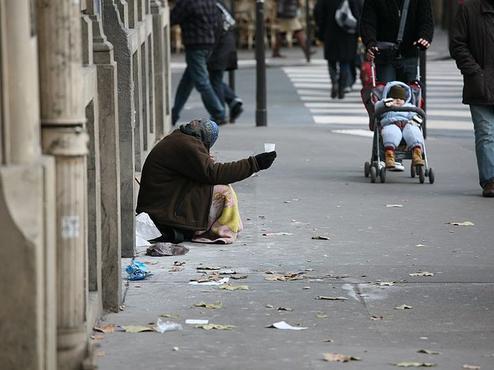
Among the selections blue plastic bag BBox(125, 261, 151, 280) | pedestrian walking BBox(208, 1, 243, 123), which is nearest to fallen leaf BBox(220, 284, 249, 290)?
blue plastic bag BBox(125, 261, 151, 280)

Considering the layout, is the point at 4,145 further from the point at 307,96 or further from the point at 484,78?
the point at 307,96

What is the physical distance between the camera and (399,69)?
13.5 metres

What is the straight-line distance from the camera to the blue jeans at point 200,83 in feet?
58.5

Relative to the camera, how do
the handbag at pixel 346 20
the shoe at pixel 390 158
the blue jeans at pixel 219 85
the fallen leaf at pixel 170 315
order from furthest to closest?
the handbag at pixel 346 20 < the blue jeans at pixel 219 85 < the shoe at pixel 390 158 < the fallen leaf at pixel 170 315

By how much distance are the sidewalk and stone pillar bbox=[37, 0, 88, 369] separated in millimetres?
882

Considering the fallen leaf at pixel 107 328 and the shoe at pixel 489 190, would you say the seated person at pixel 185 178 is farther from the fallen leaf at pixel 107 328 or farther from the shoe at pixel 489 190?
the shoe at pixel 489 190

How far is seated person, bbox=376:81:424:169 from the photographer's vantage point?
1255cm

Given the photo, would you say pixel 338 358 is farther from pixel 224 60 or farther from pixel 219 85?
pixel 219 85

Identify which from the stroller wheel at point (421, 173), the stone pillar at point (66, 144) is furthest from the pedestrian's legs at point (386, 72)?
the stone pillar at point (66, 144)

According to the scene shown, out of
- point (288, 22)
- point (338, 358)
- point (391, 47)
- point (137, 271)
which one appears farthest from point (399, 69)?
point (288, 22)

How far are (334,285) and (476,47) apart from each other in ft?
13.8

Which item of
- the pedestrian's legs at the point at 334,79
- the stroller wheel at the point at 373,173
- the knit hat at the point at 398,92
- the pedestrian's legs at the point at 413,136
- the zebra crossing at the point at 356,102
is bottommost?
the zebra crossing at the point at 356,102

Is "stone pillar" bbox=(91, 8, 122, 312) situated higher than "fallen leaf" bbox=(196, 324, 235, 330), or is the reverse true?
"stone pillar" bbox=(91, 8, 122, 312)

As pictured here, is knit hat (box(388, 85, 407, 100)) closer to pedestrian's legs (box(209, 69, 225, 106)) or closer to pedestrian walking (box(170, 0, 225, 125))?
pedestrian walking (box(170, 0, 225, 125))
